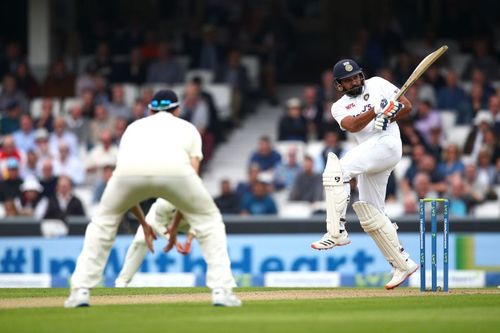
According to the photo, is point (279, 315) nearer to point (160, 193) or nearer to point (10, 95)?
point (160, 193)

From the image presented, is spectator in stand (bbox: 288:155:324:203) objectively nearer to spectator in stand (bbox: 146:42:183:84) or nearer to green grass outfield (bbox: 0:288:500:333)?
spectator in stand (bbox: 146:42:183:84)

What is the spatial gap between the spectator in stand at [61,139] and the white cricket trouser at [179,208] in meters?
10.4

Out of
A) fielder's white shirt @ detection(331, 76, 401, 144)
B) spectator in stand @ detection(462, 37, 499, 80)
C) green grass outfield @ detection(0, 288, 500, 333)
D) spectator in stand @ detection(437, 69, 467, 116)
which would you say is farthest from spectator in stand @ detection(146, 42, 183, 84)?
fielder's white shirt @ detection(331, 76, 401, 144)

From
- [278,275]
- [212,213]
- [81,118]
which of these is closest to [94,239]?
[212,213]

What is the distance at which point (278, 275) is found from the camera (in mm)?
16328

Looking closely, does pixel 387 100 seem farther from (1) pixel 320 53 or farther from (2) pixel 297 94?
(1) pixel 320 53

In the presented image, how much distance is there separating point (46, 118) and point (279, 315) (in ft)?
39.2

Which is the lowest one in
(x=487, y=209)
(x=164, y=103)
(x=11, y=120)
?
(x=487, y=209)

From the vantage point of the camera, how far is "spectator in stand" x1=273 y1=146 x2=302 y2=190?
19391 millimetres

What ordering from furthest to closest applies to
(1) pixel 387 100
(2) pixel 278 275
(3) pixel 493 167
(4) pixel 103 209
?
1. (3) pixel 493 167
2. (2) pixel 278 275
3. (1) pixel 387 100
4. (4) pixel 103 209

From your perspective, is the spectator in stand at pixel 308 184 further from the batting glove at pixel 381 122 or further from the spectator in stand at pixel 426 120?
the batting glove at pixel 381 122

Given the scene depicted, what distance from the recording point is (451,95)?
66.3 feet

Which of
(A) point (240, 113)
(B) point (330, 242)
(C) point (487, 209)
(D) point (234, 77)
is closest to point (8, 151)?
(D) point (234, 77)

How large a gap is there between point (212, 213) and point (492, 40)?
12968 millimetres
